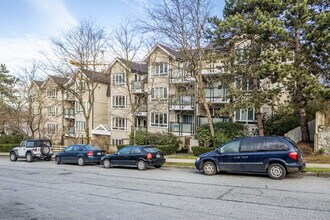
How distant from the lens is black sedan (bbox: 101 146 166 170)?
16.7m

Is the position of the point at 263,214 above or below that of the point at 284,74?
below

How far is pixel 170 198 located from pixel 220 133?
15.2 meters

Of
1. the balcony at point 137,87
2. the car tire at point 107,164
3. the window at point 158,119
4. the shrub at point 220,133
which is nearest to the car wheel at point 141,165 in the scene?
the car tire at point 107,164

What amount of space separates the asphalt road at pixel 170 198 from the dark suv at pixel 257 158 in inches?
17.2

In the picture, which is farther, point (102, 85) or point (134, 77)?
point (102, 85)

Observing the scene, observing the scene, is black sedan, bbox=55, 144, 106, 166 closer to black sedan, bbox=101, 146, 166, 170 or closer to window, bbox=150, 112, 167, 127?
black sedan, bbox=101, 146, 166, 170

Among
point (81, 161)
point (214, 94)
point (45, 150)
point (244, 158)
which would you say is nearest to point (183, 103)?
point (214, 94)

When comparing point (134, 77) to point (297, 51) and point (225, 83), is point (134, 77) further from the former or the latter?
point (297, 51)

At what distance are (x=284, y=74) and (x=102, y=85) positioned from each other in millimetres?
32010

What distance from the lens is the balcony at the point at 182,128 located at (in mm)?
30922

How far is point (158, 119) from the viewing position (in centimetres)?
3469

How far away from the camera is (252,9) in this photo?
1948 cm

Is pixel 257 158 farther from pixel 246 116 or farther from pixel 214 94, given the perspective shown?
pixel 214 94

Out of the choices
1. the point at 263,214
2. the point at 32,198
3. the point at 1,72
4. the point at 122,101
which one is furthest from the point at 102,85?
the point at 263,214
